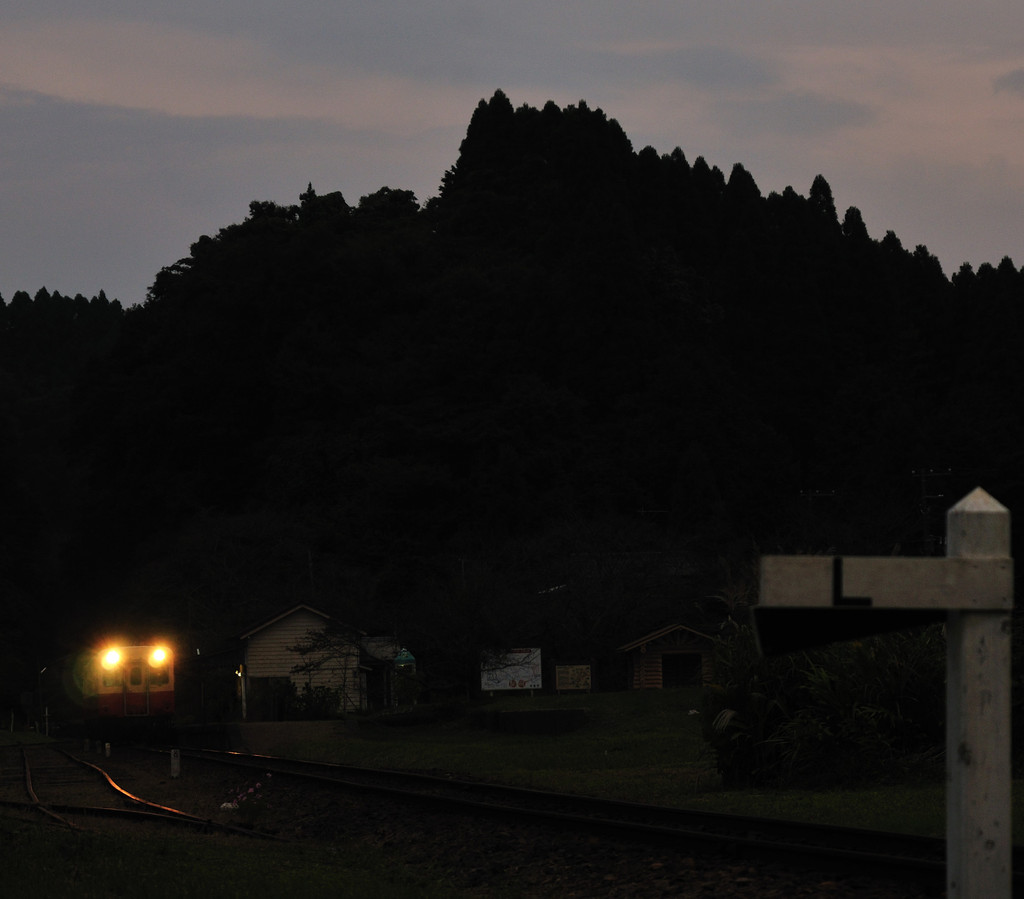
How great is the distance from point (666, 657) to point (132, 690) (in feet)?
66.5

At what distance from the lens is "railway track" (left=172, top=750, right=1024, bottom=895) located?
10242mm

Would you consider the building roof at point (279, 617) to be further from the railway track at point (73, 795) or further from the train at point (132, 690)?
the railway track at point (73, 795)

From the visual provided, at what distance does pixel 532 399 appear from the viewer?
265 feet

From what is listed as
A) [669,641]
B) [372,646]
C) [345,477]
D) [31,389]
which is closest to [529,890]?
[669,641]

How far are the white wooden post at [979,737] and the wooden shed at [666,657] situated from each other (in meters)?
45.1

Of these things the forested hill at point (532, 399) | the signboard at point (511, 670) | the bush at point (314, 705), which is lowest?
the bush at point (314, 705)

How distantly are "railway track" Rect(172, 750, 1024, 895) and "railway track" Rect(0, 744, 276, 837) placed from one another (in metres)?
2.77

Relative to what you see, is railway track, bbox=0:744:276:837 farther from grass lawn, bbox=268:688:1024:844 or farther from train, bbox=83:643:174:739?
grass lawn, bbox=268:688:1024:844

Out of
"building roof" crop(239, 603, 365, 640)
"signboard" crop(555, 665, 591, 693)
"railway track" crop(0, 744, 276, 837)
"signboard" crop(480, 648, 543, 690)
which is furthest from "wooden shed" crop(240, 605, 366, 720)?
"railway track" crop(0, 744, 276, 837)

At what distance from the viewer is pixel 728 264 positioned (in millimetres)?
99125

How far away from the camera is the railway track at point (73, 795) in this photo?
707 inches

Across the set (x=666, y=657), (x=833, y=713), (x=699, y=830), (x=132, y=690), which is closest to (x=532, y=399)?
(x=666, y=657)

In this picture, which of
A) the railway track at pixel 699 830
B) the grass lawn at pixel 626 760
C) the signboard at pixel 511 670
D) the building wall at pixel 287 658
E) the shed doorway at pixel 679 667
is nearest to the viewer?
the railway track at pixel 699 830

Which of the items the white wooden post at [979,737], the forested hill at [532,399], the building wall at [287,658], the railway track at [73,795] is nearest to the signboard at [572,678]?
the building wall at [287,658]
